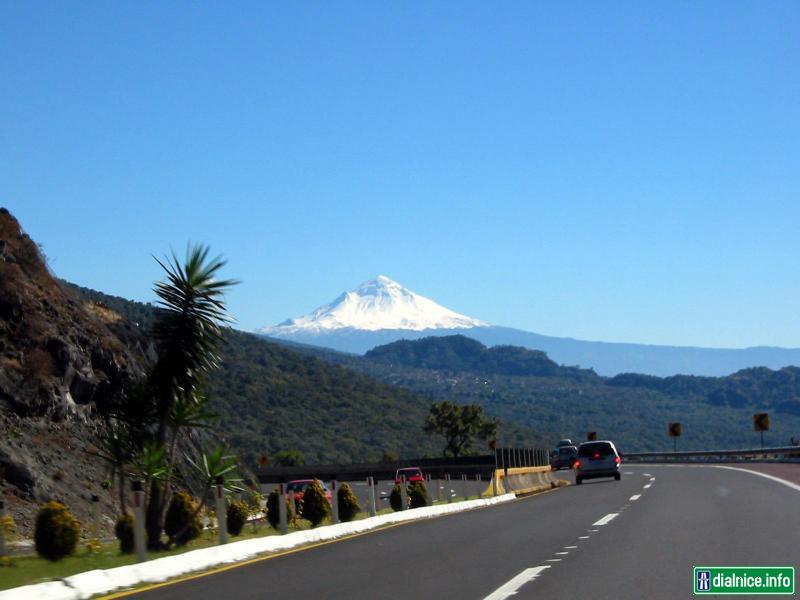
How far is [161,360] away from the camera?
22094 millimetres

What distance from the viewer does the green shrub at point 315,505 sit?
77.7 feet

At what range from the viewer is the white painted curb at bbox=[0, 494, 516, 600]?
12.2m

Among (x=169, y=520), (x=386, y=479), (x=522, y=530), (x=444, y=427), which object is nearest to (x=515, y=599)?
(x=522, y=530)

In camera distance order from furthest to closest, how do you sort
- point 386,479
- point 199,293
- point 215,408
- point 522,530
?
point 215,408
point 386,479
point 199,293
point 522,530

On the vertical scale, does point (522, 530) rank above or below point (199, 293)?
below

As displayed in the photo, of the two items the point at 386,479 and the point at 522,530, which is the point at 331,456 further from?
the point at 522,530

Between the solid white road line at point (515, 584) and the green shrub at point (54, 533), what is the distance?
7036 millimetres

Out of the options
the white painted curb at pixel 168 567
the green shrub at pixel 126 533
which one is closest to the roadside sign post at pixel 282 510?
the white painted curb at pixel 168 567

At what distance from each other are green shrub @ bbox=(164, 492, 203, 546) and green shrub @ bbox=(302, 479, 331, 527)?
3384 millimetres

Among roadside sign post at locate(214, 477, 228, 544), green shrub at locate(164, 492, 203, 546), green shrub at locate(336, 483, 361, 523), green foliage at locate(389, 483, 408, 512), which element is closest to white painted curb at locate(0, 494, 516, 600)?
roadside sign post at locate(214, 477, 228, 544)

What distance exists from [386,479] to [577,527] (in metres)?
53.9

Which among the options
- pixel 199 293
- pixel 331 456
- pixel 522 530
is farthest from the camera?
pixel 331 456

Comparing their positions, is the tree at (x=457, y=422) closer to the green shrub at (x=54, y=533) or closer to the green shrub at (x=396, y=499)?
the green shrub at (x=396, y=499)

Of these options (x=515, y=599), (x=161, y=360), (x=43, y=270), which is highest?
(x=43, y=270)
